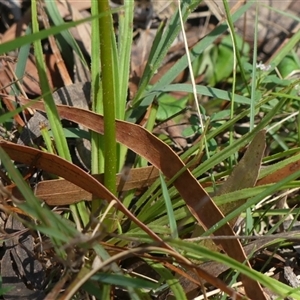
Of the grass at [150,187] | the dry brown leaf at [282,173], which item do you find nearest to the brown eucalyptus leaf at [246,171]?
the grass at [150,187]

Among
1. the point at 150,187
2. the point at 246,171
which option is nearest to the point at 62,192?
the point at 150,187

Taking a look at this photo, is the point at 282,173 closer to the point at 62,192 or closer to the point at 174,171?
the point at 174,171

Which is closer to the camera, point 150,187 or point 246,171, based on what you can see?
point 246,171

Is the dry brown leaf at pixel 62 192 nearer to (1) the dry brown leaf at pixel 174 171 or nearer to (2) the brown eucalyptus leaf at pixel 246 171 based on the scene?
(1) the dry brown leaf at pixel 174 171

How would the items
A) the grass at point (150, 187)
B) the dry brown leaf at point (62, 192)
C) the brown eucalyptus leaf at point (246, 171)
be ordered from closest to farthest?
the grass at point (150, 187)
the brown eucalyptus leaf at point (246, 171)
the dry brown leaf at point (62, 192)

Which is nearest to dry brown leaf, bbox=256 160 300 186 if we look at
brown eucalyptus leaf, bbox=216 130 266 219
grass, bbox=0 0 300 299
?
grass, bbox=0 0 300 299

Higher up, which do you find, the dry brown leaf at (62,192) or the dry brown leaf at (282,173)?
the dry brown leaf at (62,192)

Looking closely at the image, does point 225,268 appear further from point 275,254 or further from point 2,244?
point 2,244
